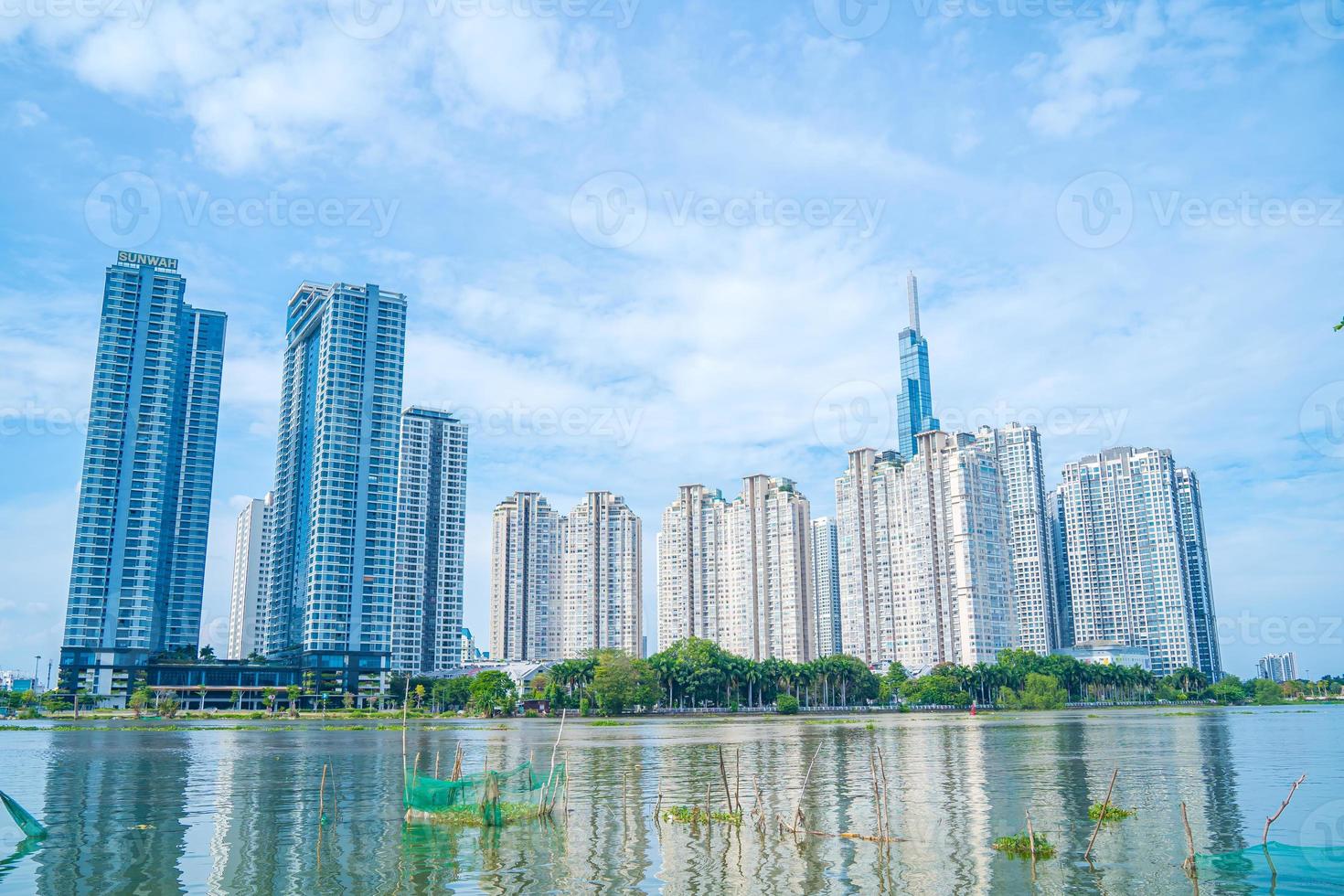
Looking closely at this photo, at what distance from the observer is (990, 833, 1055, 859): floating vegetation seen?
26.7m

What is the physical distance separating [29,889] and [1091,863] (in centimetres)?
2559

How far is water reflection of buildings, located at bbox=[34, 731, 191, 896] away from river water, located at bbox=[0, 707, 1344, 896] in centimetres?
13

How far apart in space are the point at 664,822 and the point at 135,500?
179 meters

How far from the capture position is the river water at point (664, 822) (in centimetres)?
2456

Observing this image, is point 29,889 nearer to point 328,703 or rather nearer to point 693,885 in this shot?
point 693,885

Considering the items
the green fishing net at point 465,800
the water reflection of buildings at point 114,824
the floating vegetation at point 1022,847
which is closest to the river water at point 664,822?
the water reflection of buildings at point 114,824

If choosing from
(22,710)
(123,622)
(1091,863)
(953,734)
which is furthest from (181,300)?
(1091,863)

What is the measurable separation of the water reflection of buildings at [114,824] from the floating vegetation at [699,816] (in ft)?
48.2

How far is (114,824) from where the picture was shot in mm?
33875

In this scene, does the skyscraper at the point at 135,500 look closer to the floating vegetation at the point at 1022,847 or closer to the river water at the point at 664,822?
the river water at the point at 664,822

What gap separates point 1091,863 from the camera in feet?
84.2

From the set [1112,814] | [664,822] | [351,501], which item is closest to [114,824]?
[664,822]

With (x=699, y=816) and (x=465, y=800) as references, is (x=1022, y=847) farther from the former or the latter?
(x=465, y=800)

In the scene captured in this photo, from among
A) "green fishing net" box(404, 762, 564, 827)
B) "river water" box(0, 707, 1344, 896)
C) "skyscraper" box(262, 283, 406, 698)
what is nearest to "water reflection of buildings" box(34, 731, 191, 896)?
"river water" box(0, 707, 1344, 896)
